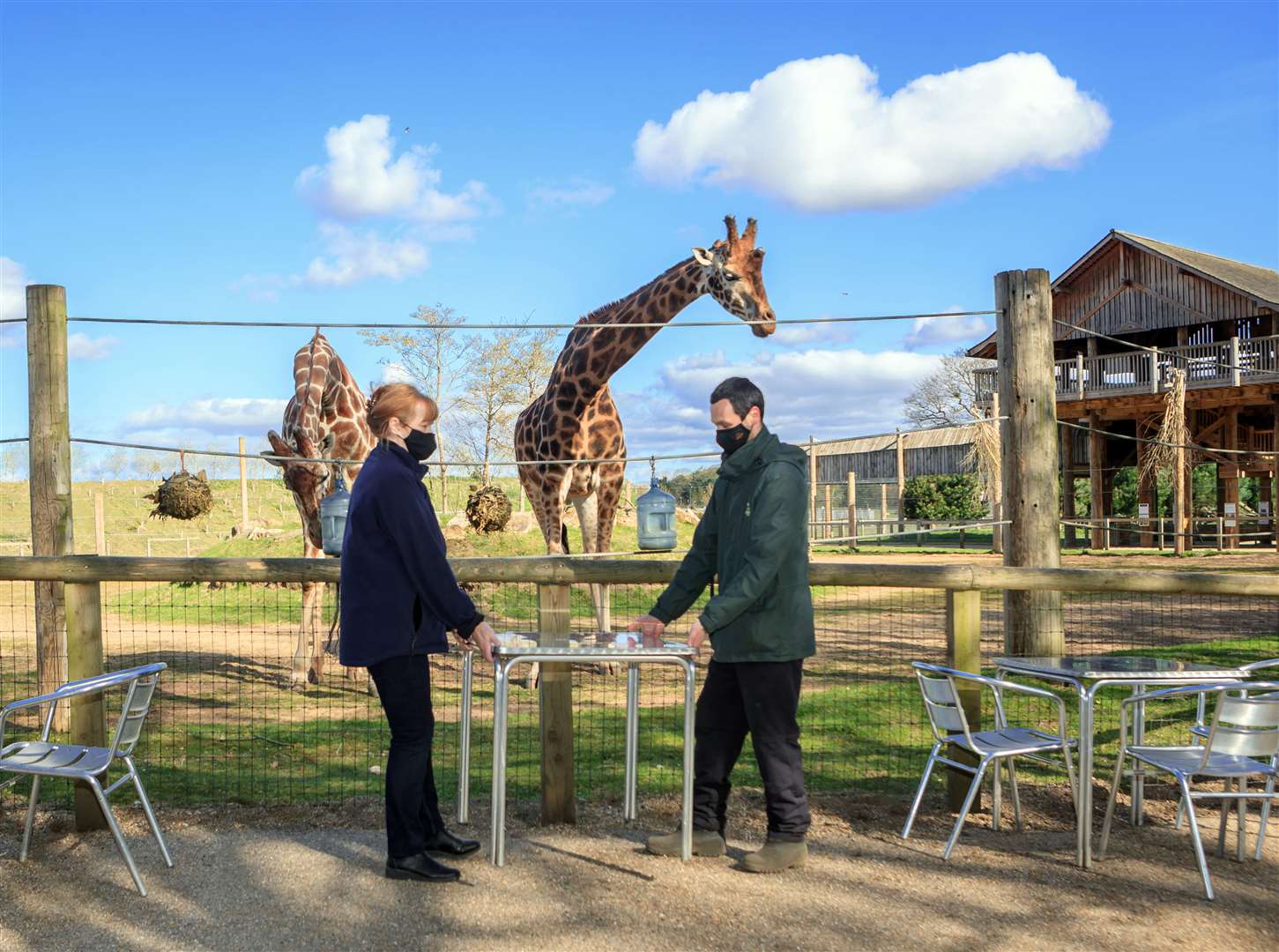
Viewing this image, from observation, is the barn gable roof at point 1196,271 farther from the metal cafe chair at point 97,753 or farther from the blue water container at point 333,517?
the metal cafe chair at point 97,753

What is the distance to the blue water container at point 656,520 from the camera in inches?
309

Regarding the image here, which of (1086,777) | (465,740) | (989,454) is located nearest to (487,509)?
(465,740)

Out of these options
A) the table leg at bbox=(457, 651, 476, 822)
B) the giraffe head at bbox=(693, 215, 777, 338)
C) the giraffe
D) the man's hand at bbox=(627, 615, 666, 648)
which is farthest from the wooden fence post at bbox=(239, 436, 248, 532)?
the man's hand at bbox=(627, 615, 666, 648)

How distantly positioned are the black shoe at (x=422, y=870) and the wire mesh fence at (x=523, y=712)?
3.48 ft

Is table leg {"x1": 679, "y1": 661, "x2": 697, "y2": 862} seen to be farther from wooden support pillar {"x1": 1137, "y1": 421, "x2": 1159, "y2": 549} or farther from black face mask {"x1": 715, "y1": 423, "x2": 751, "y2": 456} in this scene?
wooden support pillar {"x1": 1137, "y1": 421, "x2": 1159, "y2": 549}

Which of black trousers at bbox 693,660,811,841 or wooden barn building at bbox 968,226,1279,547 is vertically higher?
wooden barn building at bbox 968,226,1279,547

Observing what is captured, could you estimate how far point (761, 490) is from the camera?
13.4ft

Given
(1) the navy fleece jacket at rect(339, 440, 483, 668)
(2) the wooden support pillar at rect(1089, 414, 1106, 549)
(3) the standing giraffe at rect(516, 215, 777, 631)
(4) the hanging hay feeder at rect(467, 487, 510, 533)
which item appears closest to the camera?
(1) the navy fleece jacket at rect(339, 440, 483, 668)

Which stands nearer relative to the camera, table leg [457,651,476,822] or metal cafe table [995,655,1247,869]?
metal cafe table [995,655,1247,869]

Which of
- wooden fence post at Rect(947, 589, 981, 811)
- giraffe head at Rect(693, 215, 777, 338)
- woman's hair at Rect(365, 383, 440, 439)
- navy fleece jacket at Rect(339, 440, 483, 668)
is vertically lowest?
wooden fence post at Rect(947, 589, 981, 811)

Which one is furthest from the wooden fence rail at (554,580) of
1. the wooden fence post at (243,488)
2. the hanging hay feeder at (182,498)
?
the wooden fence post at (243,488)

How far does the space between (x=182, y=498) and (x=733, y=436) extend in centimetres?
890

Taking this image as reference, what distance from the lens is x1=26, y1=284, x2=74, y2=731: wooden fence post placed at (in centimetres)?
639

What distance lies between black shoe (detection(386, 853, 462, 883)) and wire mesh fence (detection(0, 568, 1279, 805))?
3.48 feet
